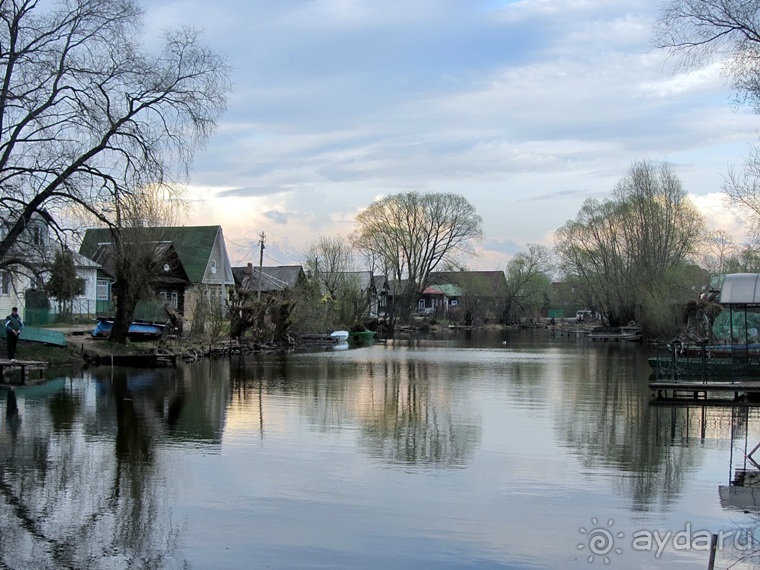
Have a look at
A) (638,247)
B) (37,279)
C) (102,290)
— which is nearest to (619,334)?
(638,247)

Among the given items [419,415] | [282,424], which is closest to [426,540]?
[282,424]

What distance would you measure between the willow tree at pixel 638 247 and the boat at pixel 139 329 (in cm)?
3627

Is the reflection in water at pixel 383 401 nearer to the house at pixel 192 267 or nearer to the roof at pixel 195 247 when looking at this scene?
→ the house at pixel 192 267

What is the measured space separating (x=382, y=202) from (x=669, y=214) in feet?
93.9

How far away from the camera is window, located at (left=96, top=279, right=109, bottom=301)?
54.8 m

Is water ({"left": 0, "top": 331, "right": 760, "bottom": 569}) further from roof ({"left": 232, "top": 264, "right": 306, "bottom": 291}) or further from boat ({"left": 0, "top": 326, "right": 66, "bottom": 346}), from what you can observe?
roof ({"left": 232, "top": 264, "right": 306, "bottom": 291})

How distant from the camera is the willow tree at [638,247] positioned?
64875mm

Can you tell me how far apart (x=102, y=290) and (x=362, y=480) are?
1831 inches

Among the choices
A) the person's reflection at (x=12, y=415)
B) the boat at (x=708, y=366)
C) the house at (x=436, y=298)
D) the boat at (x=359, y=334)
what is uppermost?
the house at (x=436, y=298)

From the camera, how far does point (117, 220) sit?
101ft

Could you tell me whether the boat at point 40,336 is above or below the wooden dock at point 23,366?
above

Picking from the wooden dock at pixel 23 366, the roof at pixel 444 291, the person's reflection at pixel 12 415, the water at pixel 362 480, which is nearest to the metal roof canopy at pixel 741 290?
the water at pixel 362 480

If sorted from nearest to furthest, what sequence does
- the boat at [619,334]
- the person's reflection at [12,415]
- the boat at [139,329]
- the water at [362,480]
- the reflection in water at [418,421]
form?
the water at [362,480] → the reflection in water at [418,421] → the person's reflection at [12,415] → the boat at [139,329] → the boat at [619,334]

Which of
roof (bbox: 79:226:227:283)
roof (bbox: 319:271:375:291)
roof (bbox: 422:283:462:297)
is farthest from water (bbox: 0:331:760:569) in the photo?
roof (bbox: 422:283:462:297)
